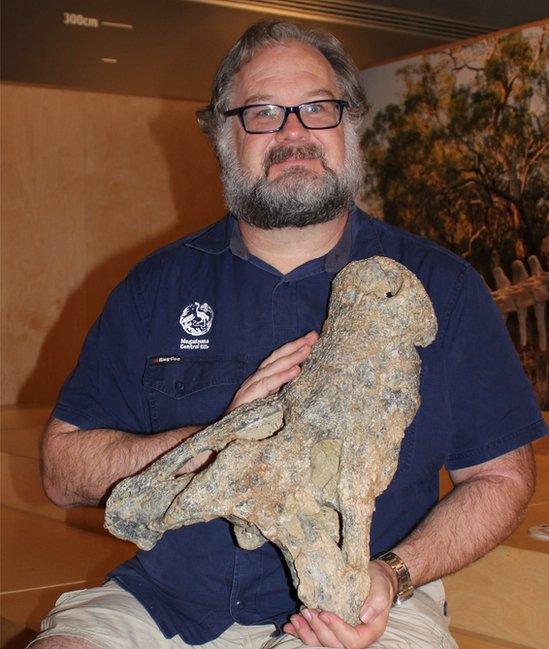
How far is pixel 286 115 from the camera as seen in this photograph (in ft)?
7.17

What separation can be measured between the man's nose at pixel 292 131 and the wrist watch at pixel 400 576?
93 centimetres

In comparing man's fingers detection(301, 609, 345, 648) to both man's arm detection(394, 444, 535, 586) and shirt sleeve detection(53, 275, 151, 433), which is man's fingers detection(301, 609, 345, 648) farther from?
shirt sleeve detection(53, 275, 151, 433)

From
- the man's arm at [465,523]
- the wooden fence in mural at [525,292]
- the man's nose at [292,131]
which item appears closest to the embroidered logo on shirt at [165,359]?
the man's nose at [292,131]

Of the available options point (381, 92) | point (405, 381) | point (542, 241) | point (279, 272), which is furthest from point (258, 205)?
point (381, 92)

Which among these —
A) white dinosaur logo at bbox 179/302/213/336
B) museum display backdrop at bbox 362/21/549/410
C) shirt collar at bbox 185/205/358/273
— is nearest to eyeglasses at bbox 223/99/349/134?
shirt collar at bbox 185/205/358/273

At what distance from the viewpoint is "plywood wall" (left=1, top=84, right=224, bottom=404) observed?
20.5 ft

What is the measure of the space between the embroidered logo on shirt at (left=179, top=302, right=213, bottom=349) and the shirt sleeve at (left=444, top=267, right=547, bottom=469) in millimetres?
538

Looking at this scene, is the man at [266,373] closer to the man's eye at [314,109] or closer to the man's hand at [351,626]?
the man's eye at [314,109]

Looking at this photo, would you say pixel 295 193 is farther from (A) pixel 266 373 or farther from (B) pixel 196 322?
(A) pixel 266 373

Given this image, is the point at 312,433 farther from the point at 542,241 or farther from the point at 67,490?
the point at 542,241

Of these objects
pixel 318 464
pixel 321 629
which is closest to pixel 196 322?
pixel 318 464

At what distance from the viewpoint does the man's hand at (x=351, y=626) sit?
1599mm

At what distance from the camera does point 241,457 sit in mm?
1585

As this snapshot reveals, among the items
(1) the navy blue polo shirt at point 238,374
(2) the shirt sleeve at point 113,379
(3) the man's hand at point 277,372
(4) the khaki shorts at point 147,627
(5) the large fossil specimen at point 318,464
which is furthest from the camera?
(2) the shirt sleeve at point 113,379
